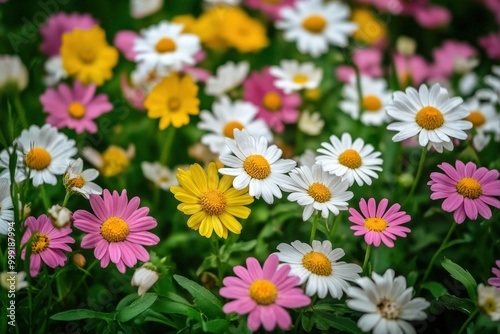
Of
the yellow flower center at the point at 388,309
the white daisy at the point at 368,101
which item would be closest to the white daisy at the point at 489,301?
the yellow flower center at the point at 388,309

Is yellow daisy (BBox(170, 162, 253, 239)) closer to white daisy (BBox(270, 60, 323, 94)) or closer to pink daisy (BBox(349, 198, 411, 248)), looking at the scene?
pink daisy (BBox(349, 198, 411, 248))

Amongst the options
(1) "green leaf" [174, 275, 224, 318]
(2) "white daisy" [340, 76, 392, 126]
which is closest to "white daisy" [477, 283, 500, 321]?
(1) "green leaf" [174, 275, 224, 318]

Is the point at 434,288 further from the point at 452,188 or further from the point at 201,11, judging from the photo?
the point at 201,11

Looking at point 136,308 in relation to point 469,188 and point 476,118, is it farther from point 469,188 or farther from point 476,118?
point 476,118

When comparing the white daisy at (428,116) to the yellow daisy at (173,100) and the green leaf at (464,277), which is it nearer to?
the green leaf at (464,277)

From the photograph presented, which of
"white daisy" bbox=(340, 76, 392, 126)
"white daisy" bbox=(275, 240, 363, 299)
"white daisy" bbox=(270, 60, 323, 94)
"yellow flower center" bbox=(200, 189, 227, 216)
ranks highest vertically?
"yellow flower center" bbox=(200, 189, 227, 216)

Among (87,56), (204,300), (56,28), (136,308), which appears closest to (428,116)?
(204,300)

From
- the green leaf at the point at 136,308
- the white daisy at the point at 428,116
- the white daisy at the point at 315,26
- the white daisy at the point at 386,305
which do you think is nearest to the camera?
the white daisy at the point at 386,305
